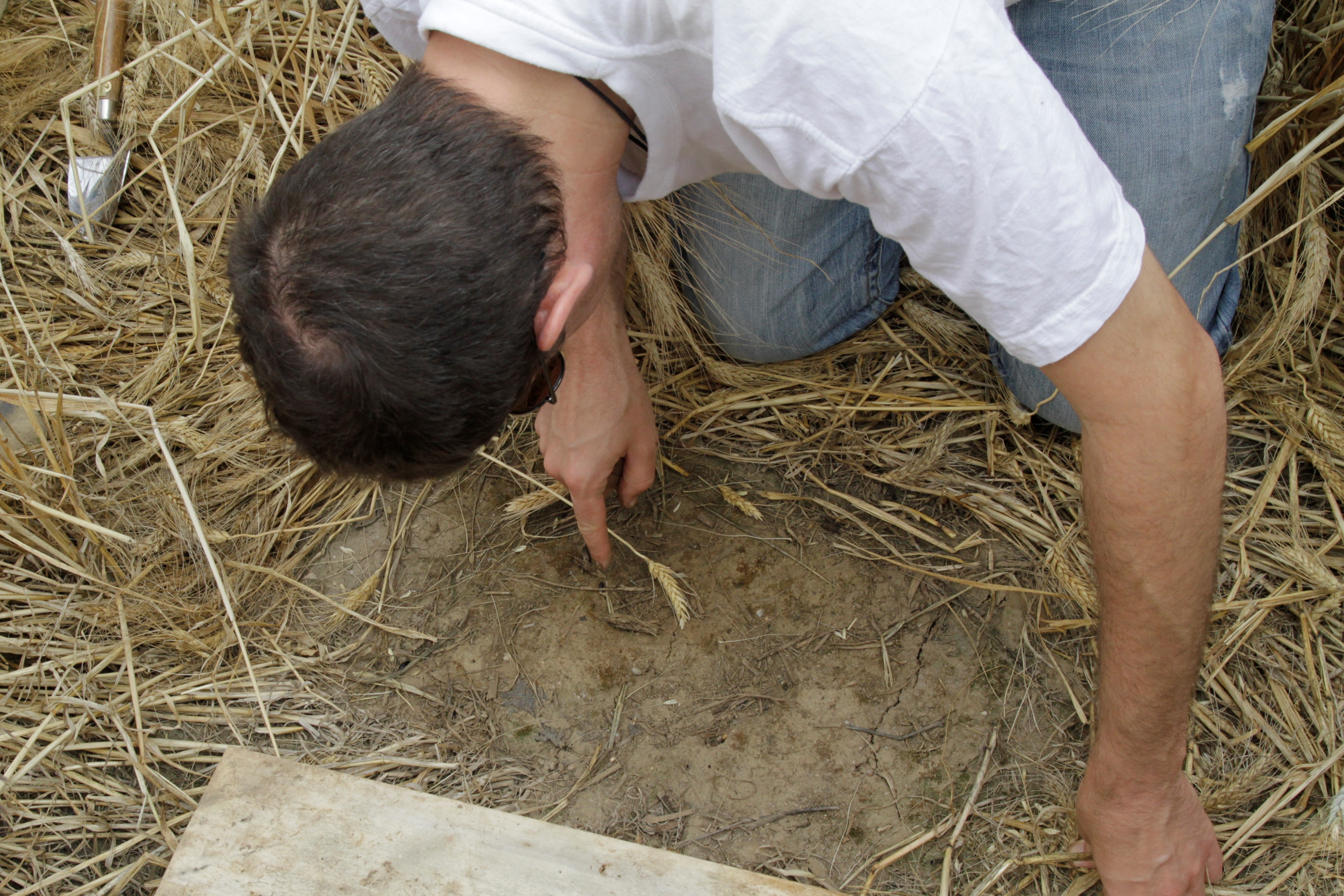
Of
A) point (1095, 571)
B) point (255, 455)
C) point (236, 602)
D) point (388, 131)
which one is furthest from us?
point (255, 455)

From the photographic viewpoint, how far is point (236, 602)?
1.53 metres

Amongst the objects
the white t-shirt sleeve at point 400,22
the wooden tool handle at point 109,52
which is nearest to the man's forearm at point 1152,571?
the white t-shirt sleeve at point 400,22

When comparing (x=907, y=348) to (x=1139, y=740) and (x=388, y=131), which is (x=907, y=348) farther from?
(x=388, y=131)

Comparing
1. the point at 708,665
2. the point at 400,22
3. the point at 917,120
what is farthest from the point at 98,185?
the point at 917,120

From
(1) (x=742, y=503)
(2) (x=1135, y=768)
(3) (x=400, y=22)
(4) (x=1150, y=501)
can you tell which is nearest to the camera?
(4) (x=1150, y=501)

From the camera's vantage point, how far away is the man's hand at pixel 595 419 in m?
1.37

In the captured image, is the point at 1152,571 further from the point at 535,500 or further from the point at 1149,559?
the point at 535,500

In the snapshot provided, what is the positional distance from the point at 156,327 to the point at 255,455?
1.20ft

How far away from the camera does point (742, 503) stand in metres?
1.47

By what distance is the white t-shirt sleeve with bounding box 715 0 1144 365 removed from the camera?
2.54 ft

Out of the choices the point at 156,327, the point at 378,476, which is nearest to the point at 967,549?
the point at 378,476

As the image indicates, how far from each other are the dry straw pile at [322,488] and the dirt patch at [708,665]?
46mm

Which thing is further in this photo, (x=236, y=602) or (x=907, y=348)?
(x=907, y=348)

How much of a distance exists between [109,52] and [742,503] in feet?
5.32
